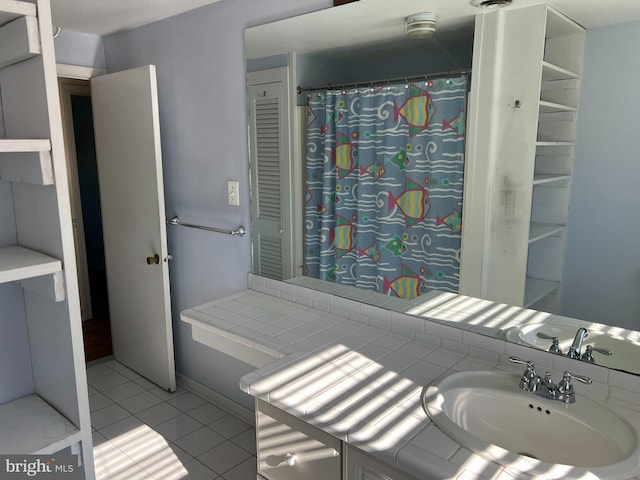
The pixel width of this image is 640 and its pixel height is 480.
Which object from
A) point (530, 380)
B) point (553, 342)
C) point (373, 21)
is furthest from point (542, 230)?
point (373, 21)

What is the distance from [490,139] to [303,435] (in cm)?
109

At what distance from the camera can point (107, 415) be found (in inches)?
108

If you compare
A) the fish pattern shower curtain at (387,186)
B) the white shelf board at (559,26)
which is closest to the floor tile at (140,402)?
the fish pattern shower curtain at (387,186)

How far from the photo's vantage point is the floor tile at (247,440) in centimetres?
244

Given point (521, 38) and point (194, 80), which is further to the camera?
point (194, 80)

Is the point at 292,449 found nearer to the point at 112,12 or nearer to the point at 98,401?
the point at 98,401

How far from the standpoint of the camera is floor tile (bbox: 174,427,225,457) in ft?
7.97

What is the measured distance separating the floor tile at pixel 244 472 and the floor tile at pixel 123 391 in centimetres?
101

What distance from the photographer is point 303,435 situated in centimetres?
133

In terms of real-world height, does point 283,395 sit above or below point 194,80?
below

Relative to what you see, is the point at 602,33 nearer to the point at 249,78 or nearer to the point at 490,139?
the point at 490,139

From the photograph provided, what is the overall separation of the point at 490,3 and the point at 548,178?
582 millimetres

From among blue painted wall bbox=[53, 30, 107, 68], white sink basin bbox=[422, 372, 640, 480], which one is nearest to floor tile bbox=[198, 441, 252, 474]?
white sink basin bbox=[422, 372, 640, 480]

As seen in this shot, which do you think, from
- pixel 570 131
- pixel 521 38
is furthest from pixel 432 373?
pixel 521 38
